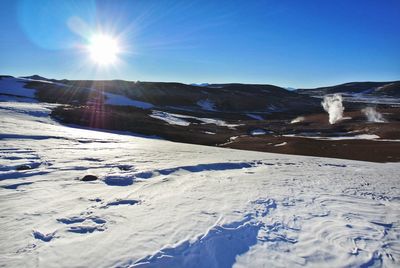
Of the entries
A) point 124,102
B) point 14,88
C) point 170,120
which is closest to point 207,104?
point 124,102

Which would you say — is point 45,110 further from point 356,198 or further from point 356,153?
point 356,198

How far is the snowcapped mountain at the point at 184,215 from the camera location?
20.1 ft

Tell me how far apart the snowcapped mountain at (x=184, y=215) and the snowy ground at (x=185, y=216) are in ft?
0.10

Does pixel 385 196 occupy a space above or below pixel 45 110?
below

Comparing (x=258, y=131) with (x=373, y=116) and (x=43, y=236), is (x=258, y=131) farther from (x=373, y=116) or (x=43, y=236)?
(x=43, y=236)

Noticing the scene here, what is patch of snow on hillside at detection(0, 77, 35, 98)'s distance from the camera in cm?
6909

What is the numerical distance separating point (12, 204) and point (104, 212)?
2.45 metres

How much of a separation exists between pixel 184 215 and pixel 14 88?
82.4 metres

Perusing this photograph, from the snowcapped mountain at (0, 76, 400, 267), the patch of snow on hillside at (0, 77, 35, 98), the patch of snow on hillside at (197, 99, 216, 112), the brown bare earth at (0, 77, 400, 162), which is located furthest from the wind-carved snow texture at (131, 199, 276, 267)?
the patch of snow on hillside at (197, 99, 216, 112)

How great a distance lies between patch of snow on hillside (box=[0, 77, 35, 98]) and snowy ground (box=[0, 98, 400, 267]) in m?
63.7

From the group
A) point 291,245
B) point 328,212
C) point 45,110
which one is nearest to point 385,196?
point 328,212

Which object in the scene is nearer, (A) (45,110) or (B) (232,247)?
(B) (232,247)

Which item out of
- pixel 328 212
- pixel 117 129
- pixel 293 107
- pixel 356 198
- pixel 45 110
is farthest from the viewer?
pixel 293 107

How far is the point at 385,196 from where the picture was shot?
11.1 m
